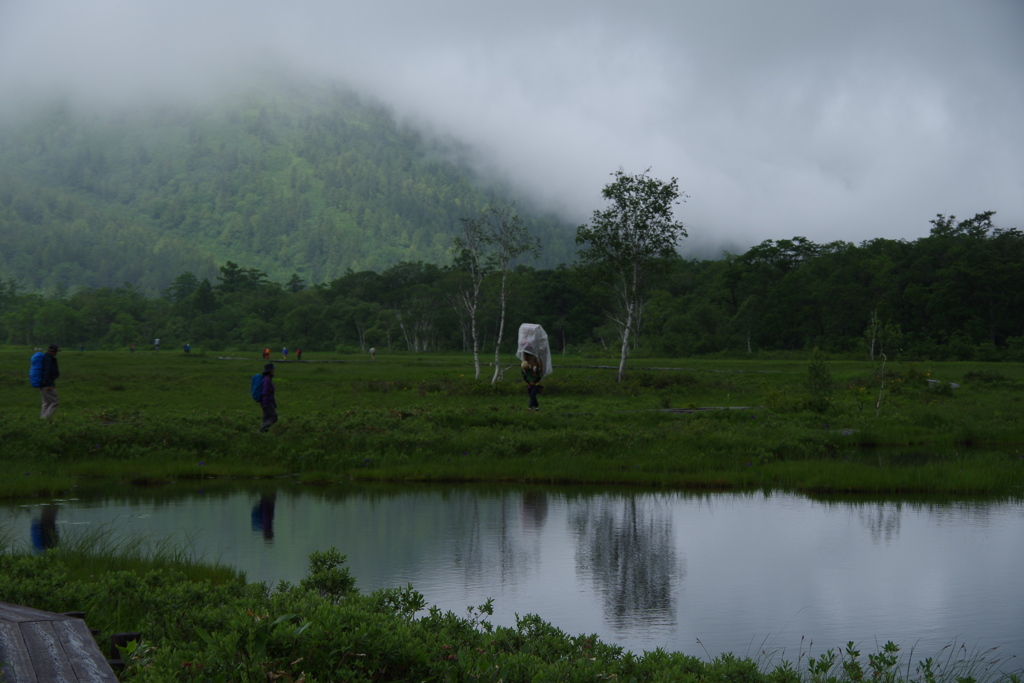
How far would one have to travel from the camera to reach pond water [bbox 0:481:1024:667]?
972cm

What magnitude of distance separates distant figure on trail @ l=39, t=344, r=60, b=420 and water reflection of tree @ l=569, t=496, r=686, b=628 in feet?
46.7

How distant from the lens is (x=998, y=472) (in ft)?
64.1

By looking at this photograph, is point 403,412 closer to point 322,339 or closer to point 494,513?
point 494,513

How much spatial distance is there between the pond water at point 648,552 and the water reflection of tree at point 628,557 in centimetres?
4

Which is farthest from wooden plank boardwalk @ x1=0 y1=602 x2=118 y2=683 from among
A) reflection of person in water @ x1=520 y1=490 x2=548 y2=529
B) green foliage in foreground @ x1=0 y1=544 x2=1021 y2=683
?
reflection of person in water @ x1=520 y1=490 x2=548 y2=529

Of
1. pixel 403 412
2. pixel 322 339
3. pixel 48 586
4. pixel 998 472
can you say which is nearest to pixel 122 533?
pixel 48 586

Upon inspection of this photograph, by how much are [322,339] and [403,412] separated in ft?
372

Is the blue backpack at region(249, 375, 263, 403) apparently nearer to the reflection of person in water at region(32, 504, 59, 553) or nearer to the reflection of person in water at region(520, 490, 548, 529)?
the reflection of person in water at region(32, 504, 59, 553)

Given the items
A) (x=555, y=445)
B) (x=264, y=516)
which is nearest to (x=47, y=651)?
(x=264, y=516)

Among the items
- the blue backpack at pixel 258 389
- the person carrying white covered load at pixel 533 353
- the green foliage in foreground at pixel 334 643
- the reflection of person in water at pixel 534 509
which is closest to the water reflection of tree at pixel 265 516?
the reflection of person in water at pixel 534 509

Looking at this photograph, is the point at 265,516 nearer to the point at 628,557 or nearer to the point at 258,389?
the point at 628,557

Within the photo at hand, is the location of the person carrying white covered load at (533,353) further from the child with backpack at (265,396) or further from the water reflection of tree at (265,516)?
the water reflection of tree at (265,516)

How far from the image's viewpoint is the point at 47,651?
5543 mm

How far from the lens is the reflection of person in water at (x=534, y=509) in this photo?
15250mm
